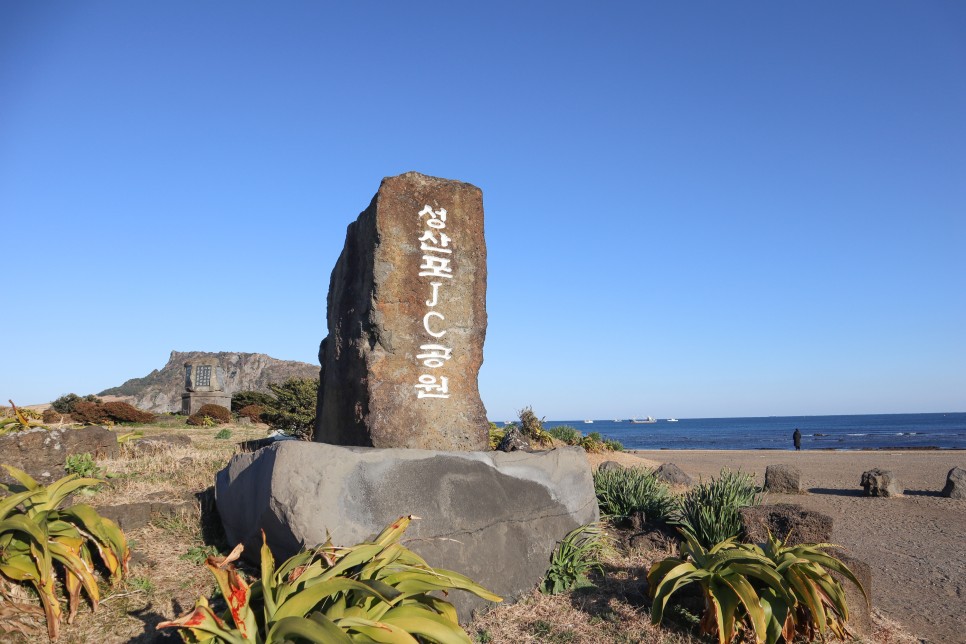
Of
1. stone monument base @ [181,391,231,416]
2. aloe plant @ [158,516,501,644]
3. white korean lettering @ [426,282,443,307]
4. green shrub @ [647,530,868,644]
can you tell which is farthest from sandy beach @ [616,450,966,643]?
stone monument base @ [181,391,231,416]

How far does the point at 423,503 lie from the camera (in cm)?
530

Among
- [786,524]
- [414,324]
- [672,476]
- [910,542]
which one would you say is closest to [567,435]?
[672,476]

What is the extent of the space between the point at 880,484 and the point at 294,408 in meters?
14.8

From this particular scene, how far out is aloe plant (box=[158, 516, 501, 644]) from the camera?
9.57ft

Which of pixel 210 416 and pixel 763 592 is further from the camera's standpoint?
pixel 210 416

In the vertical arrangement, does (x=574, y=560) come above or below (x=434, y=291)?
below

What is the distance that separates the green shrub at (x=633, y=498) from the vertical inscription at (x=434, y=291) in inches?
101

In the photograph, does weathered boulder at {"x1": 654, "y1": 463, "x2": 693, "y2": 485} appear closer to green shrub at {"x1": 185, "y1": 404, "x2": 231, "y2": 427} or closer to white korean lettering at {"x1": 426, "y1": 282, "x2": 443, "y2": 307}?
white korean lettering at {"x1": 426, "y1": 282, "x2": 443, "y2": 307}

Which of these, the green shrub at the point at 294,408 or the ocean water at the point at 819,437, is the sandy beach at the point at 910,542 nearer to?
the green shrub at the point at 294,408

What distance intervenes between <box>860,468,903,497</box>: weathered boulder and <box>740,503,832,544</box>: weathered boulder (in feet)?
24.8

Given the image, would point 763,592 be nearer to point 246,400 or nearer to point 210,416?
point 210,416

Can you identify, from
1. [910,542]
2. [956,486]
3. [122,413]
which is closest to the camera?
[910,542]

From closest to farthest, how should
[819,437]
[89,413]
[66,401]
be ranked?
[89,413], [66,401], [819,437]

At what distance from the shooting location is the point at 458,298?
22.7 ft
